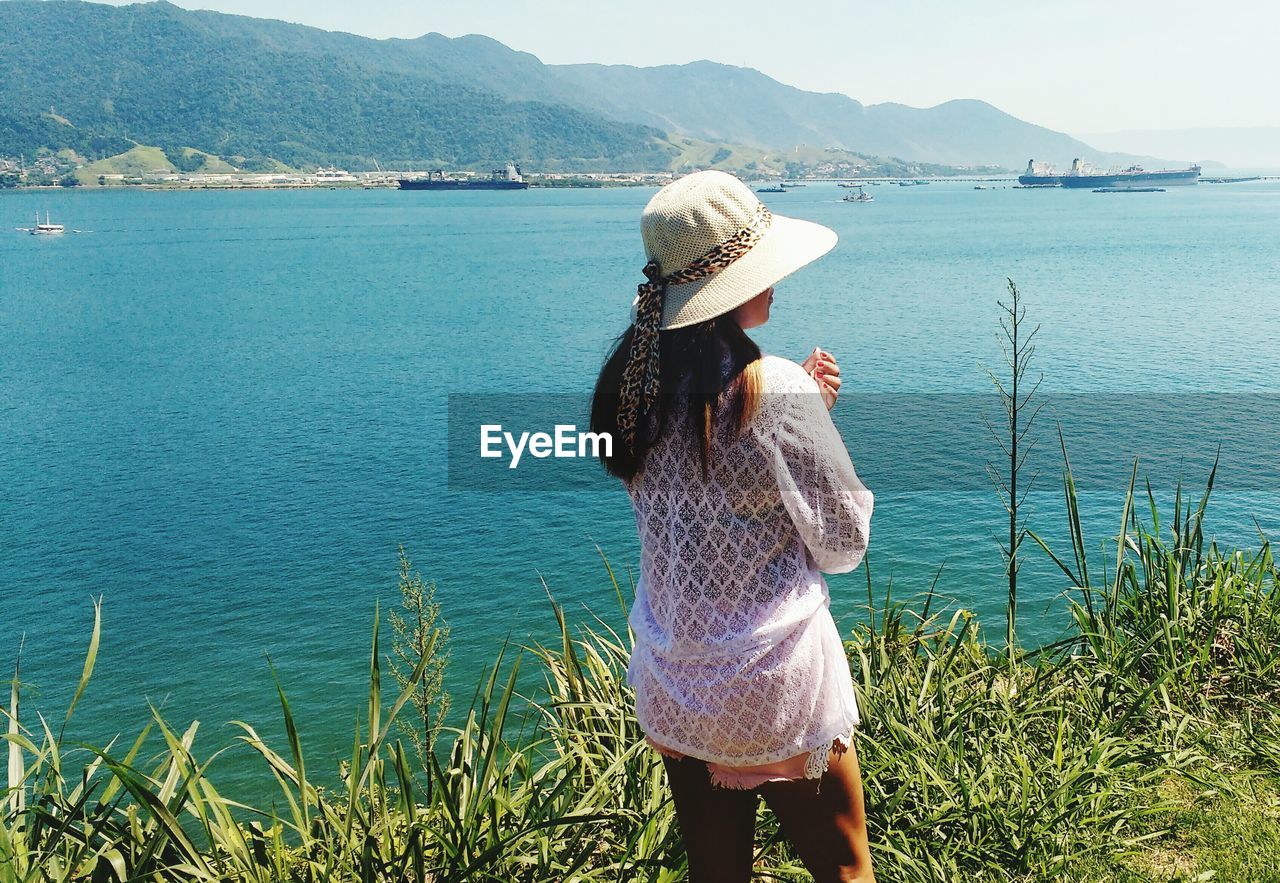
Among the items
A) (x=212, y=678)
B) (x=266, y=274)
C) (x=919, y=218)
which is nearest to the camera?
(x=212, y=678)

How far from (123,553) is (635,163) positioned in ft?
570

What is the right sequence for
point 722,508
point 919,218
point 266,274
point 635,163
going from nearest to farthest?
point 722,508, point 266,274, point 919,218, point 635,163

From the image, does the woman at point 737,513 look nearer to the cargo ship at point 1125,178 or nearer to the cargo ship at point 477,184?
the cargo ship at point 477,184

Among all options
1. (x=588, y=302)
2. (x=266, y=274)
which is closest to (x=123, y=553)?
(x=588, y=302)

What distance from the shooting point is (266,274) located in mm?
46312

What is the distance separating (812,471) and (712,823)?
0.66 meters

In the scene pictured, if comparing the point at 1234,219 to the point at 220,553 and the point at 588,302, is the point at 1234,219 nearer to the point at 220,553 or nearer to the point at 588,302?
the point at 588,302

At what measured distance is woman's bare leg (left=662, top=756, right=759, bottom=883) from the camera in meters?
1.71

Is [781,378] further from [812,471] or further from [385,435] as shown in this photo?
[385,435]

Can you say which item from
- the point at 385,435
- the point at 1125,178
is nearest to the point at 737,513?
the point at 385,435

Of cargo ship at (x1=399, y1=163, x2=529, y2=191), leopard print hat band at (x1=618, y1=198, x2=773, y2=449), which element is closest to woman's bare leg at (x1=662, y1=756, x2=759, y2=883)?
leopard print hat band at (x1=618, y1=198, x2=773, y2=449)

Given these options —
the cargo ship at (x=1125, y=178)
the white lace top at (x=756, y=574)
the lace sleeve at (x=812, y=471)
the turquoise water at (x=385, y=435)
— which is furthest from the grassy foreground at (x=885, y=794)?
the cargo ship at (x=1125, y=178)

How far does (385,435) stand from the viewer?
726 inches

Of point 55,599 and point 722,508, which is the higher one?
point 722,508
